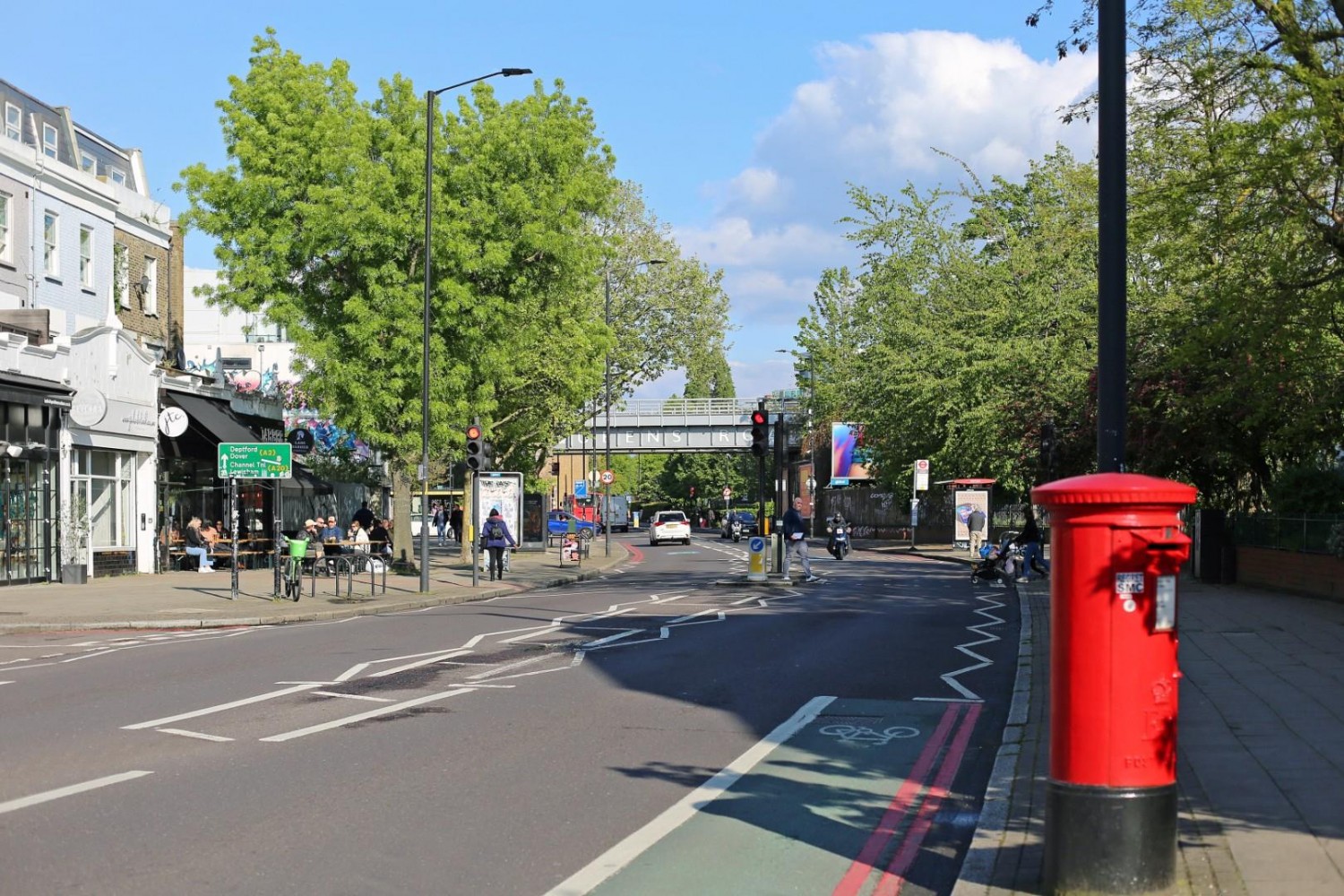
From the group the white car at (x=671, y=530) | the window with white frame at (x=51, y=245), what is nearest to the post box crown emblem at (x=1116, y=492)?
the window with white frame at (x=51, y=245)

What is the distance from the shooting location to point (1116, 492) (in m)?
5.96

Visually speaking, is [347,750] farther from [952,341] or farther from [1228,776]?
[952,341]

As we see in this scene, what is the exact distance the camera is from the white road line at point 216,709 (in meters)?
11.0

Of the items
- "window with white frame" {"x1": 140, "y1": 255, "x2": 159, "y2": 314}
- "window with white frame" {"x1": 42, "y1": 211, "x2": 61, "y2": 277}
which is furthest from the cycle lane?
"window with white frame" {"x1": 140, "y1": 255, "x2": 159, "y2": 314}

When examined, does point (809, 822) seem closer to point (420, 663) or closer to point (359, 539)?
point (420, 663)

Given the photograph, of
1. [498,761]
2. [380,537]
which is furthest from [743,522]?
[498,761]

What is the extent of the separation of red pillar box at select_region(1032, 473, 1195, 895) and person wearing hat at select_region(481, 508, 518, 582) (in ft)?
92.1

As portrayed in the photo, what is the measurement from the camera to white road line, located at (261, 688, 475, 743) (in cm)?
1053

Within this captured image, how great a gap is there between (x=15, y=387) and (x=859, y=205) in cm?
4196

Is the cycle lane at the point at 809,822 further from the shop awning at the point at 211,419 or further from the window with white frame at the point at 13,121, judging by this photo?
the window with white frame at the point at 13,121

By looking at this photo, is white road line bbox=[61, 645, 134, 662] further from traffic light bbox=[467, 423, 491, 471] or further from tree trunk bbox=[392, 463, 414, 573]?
tree trunk bbox=[392, 463, 414, 573]

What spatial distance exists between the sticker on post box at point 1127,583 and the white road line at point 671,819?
8.80ft

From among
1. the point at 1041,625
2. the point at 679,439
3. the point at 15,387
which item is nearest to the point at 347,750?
the point at 1041,625

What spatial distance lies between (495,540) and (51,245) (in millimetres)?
12332
